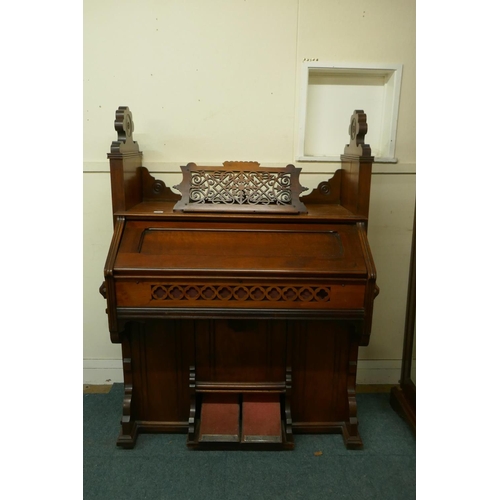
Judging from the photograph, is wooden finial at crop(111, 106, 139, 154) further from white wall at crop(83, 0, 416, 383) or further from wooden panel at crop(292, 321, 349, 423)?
wooden panel at crop(292, 321, 349, 423)

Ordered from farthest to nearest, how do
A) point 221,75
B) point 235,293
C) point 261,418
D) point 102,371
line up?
point 102,371
point 221,75
point 261,418
point 235,293

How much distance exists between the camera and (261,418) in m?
1.95

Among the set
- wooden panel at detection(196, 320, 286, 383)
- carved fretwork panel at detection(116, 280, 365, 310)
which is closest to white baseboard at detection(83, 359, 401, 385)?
wooden panel at detection(196, 320, 286, 383)

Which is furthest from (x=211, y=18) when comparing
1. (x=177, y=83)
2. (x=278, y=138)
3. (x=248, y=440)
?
(x=248, y=440)

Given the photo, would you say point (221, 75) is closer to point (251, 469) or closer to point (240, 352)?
point (240, 352)

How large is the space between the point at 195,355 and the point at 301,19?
188 centimetres

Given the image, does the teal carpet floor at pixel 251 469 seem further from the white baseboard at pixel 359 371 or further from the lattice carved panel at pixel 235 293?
the lattice carved panel at pixel 235 293

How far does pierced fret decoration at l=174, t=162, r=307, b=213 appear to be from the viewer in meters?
1.76

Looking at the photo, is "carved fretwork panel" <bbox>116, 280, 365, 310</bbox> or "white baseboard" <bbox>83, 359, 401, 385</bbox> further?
"white baseboard" <bbox>83, 359, 401, 385</bbox>

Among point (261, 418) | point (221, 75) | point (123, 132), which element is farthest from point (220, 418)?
point (221, 75)

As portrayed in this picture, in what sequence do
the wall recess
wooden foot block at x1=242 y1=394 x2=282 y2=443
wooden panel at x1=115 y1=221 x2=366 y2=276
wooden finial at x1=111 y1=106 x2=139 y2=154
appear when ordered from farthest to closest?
the wall recess → wooden foot block at x1=242 y1=394 x2=282 y2=443 → wooden finial at x1=111 y1=106 x2=139 y2=154 → wooden panel at x1=115 y1=221 x2=366 y2=276

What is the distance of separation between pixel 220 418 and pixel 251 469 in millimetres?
293

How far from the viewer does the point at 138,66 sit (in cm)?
205

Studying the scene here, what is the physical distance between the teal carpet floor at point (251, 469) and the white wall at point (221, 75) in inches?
46.8
